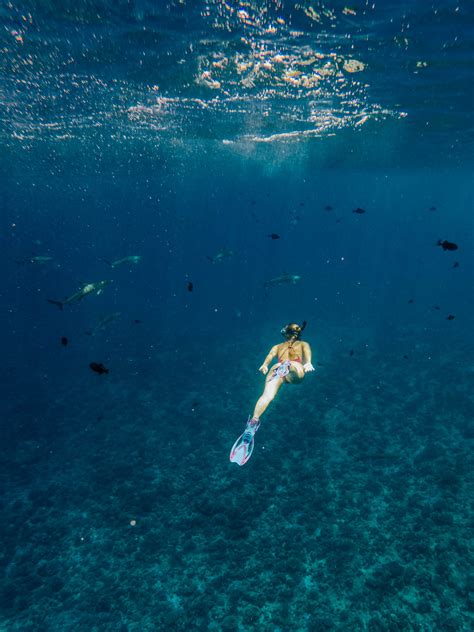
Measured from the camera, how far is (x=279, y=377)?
307 inches

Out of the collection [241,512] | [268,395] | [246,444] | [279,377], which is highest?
[279,377]

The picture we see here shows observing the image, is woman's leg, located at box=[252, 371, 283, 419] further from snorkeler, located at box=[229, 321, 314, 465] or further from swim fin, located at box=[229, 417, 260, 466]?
swim fin, located at box=[229, 417, 260, 466]

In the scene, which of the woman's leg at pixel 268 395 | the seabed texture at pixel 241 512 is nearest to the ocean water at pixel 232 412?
the seabed texture at pixel 241 512

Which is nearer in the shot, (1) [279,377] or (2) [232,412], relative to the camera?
(1) [279,377]

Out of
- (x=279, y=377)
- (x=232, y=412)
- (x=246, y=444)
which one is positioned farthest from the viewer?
(x=232, y=412)

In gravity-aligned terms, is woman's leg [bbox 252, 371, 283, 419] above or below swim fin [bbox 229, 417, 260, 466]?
above

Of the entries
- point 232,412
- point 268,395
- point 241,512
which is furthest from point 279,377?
point 232,412

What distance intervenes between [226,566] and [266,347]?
14067 millimetres

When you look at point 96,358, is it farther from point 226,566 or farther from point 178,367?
point 226,566

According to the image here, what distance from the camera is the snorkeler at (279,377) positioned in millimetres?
7570

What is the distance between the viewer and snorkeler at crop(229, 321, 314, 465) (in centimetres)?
757

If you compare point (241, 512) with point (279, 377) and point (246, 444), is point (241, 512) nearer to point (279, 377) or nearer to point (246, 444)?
point (246, 444)

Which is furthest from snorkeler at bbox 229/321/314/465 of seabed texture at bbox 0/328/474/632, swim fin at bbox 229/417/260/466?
seabed texture at bbox 0/328/474/632

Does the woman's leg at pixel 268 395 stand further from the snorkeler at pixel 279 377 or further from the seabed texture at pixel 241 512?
the seabed texture at pixel 241 512
